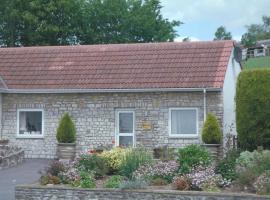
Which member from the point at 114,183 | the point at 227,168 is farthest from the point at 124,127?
the point at 114,183

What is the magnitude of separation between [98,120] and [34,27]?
19.2 m

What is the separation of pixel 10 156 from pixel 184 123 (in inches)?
279

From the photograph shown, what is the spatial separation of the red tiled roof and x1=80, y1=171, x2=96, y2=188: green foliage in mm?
9053

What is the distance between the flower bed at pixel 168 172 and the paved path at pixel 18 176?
3.82 feet

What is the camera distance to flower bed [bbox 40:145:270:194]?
14008mm

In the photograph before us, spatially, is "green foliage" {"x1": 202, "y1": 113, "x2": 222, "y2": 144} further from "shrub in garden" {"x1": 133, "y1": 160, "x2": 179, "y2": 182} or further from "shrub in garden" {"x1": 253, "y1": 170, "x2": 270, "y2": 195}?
"shrub in garden" {"x1": 253, "y1": 170, "x2": 270, "y2": 195}

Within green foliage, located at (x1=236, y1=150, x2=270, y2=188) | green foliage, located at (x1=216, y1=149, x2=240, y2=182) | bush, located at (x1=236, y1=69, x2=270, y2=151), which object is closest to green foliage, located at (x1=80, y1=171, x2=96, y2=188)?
green foliage, located at (x1=216, y1=149, x2=240, y2=182)

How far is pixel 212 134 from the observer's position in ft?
73.2

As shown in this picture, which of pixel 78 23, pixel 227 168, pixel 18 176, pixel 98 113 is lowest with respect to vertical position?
pixel 18 176

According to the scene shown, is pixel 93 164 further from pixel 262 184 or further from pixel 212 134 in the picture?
pixel 212 134

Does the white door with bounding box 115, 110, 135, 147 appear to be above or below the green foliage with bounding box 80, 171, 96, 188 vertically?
above

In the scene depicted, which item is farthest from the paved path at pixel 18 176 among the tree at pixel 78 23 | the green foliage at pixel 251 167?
the tree at pixel 78 23

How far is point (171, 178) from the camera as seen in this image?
15.3 meters

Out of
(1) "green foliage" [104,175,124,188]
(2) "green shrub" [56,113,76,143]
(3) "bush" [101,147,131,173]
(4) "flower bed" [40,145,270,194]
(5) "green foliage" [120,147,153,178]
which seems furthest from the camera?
(2) "green shrub" [56,113,76,143]
